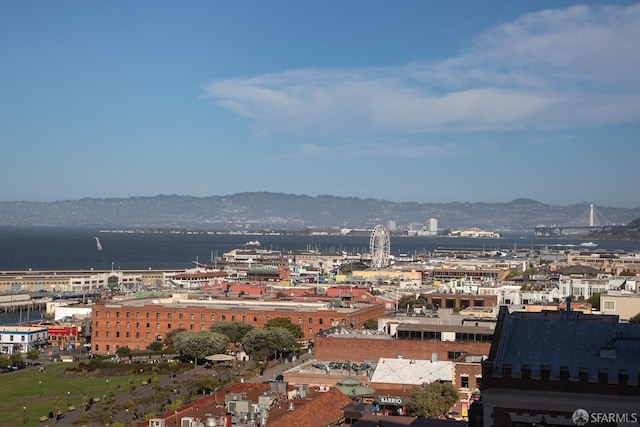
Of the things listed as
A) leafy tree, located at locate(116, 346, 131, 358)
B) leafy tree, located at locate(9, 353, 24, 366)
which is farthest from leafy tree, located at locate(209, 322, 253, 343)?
leafy tree, located at locate(9, 353, 24, 366)

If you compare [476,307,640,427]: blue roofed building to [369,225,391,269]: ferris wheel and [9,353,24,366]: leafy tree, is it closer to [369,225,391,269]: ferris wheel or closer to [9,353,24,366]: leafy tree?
[9,353,24,366]: leafy tree

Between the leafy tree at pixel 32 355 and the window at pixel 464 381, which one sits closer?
the window at pixel 464 381

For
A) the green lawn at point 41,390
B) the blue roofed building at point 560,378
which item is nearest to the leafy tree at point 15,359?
the green lawn at point 41,390

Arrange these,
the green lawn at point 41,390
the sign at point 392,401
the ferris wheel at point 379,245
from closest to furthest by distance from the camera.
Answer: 1. the sign at point 392,401
2. the green lawn at point 41,390
3. the ferris wheel at point 379,245

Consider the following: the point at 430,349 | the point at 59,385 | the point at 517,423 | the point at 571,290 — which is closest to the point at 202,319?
the point at 59,385

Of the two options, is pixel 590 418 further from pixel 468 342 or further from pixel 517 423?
pixel 468 342

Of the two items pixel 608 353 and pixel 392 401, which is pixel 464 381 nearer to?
pixel 392 401

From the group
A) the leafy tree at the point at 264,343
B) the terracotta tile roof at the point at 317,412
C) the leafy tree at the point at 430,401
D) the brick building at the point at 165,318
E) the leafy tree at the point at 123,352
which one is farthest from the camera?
the brick building at the point at 165,318

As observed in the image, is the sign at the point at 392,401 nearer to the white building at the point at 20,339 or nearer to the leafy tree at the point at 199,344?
the leafy tree at the point at 199,344
